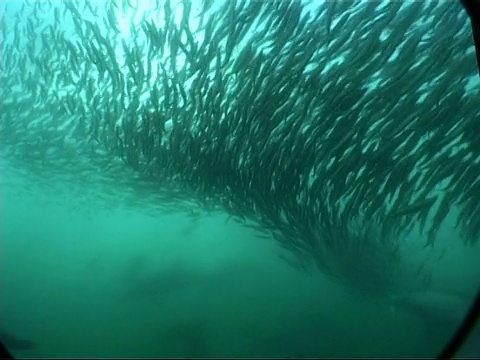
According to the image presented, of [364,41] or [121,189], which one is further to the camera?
[121,189]

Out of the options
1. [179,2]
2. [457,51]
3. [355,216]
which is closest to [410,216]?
[355,216]

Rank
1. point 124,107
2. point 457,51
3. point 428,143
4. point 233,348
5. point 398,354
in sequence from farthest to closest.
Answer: point 233,348
point 398,354
point 124,107
point 428,143
point 457,51

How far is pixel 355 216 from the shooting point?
7.94ft

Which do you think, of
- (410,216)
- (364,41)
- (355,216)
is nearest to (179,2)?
(364,41)

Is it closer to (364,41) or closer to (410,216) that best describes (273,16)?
(364,41)

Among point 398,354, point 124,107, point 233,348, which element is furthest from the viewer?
point 233,348

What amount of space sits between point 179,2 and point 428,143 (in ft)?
4.14

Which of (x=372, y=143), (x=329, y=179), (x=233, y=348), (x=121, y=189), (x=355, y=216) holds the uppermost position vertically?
(x=372, y=143)

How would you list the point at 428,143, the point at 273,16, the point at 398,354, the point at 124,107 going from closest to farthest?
1. the point at 273,16
2. the point at 428,143
3. the point at 124,107
4. the point at 398,354

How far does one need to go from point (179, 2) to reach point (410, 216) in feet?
4.67

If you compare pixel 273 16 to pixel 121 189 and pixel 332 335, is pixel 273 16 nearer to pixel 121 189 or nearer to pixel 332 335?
pixel 121 189

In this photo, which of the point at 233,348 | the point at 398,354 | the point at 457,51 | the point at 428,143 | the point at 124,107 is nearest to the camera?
→ the point at 457,51

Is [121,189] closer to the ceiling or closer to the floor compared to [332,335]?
closer to the ceiling

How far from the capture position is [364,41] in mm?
2168
